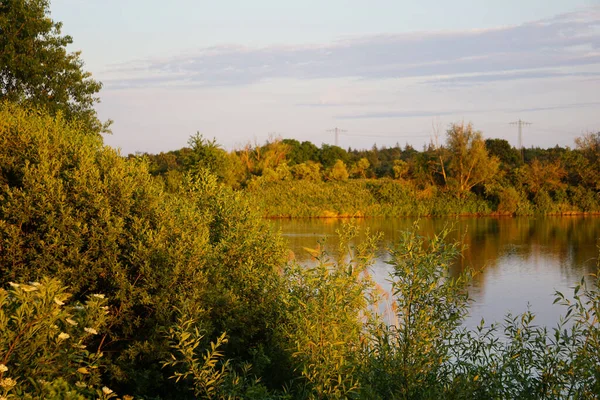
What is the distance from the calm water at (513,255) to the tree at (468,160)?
3862 mm

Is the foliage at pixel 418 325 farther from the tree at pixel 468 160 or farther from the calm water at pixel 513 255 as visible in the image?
the tree at pixel 468 160

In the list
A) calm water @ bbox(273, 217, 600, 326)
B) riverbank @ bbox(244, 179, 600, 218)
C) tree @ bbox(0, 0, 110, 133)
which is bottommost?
calm water @ bbox(273, 217, 600, 326)

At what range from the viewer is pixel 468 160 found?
4028 cm

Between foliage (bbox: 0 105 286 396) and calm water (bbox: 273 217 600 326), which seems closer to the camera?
foliage (bbox: 0 105 286 396)

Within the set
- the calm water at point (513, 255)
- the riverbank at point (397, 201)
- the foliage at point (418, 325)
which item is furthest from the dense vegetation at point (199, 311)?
the riverbank at point (397, 201)

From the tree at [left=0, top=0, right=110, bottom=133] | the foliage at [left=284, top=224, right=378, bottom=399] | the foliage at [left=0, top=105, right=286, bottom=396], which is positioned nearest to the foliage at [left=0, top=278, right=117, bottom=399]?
the foliage at [left=284, top=224, right=378, bottom=399]

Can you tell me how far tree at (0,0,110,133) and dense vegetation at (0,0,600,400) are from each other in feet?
44.4

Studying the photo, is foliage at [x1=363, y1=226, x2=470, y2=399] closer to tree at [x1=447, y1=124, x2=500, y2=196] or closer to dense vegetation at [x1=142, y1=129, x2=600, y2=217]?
dense vegetation at [x1=142, y1=129, x2=600, y2=217]

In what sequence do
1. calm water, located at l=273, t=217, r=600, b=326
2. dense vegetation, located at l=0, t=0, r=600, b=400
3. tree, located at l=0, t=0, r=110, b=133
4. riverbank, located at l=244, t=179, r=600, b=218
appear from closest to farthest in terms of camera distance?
1. dense vegetation, located at l=0, t=0, r=600, b=400
2. calm water, located at l=273, t=217, r=600, b=326
3. tree, located at l=0, t=0, r=110, b=133
4. riverbank, located at l=244, t=179, r=600, b=218

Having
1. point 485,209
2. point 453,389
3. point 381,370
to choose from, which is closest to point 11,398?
point 381,370

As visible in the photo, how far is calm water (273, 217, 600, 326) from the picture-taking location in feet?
47.5

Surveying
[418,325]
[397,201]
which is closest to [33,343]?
[418,325]

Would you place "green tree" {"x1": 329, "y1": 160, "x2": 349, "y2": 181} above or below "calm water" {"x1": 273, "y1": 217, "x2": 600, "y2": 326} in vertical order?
above

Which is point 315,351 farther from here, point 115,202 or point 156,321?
point 115,202
